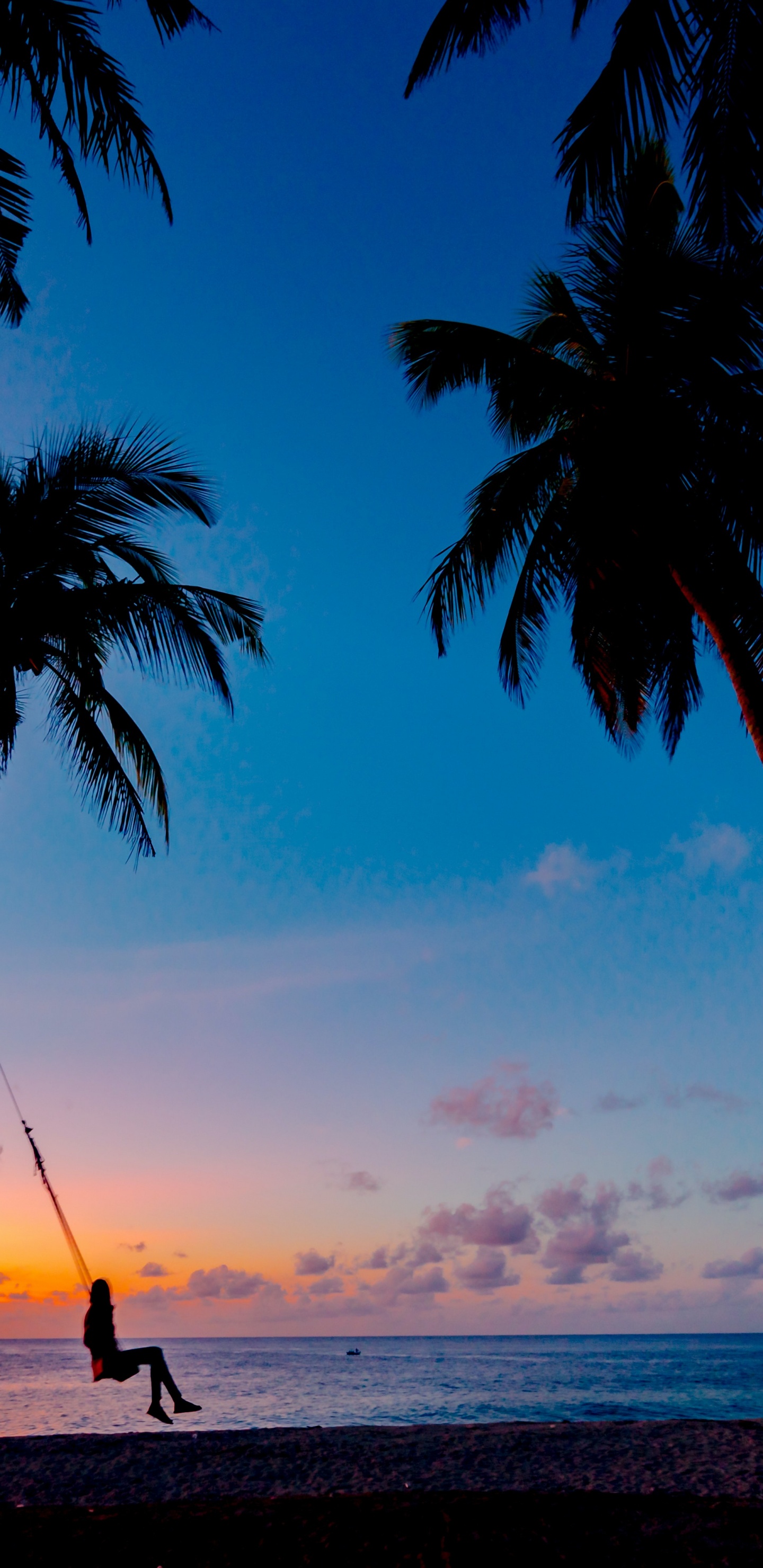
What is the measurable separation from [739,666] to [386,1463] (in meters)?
7.45

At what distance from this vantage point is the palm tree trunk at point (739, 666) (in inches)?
340

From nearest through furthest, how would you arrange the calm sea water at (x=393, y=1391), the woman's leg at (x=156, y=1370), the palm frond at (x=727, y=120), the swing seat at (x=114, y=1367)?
1. the palm frond at (x=727, y=120)
2. the swing seat at (x=114, y=1367)
3. the woman's leg at (x=156, y=1370)
4. the calm sea water at (x=393, y=1391)

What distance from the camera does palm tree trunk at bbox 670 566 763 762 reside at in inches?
340

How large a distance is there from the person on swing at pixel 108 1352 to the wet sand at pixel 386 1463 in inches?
14.7

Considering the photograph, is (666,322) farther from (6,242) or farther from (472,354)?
(6,242)

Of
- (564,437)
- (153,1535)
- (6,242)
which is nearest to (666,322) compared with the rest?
(564,437)

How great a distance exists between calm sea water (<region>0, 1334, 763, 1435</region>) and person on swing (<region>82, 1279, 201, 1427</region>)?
2.17m

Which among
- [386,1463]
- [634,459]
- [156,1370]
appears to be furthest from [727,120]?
[156,1370]

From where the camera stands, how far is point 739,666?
895 centimetres

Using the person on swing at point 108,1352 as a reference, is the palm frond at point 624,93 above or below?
above

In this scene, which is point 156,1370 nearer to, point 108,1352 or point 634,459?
point 108,1352

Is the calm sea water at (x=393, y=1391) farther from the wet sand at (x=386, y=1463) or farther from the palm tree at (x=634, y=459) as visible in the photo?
the palm tree at (x=634, y=459)

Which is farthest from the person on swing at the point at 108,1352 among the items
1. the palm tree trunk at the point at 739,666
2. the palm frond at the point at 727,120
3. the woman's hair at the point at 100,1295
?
the palm frond at the point at 727,120

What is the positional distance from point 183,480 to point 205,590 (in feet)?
4.27
